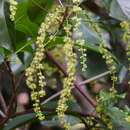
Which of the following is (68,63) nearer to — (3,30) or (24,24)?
(3,30)

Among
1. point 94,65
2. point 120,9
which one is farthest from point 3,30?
point 94,65

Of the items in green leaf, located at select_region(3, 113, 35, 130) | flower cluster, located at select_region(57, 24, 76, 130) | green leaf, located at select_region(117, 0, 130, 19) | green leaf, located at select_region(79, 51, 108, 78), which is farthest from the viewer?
green leaf, located at select_region(79, 51, 108, 78)

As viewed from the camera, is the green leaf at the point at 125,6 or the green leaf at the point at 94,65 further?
the green leaf at the point at 94,65

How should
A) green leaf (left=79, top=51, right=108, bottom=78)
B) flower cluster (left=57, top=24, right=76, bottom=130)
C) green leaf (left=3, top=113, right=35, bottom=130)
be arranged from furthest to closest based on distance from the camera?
green leaf (left=79, top=51, right=108, bottom=78) → green leaf (left=3, top=113, right=35, bottom=130) → flower cluster (left=57, top=24, right=76, bottom=130)

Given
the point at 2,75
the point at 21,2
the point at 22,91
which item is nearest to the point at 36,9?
the point at 21,2

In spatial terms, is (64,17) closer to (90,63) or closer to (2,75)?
(90,63)

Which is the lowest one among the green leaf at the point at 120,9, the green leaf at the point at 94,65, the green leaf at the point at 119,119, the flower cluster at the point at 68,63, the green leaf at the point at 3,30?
the green leaf at the point at 119,119

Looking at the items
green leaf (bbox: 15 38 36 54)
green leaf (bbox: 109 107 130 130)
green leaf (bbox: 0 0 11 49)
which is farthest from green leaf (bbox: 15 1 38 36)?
green leaf (bbox: 109 107 130 130)

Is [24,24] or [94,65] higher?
[24,24]

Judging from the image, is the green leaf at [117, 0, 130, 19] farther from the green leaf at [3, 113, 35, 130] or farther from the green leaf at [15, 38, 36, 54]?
the green leaf at [3, 113, 35, 130]

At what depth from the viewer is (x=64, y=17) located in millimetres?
794

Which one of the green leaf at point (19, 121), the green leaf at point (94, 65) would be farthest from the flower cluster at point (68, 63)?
the green leaf at point (94, 65)

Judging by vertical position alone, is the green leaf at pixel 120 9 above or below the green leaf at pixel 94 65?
above

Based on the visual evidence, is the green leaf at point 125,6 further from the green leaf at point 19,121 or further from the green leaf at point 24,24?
the green leaf at point 19,121
